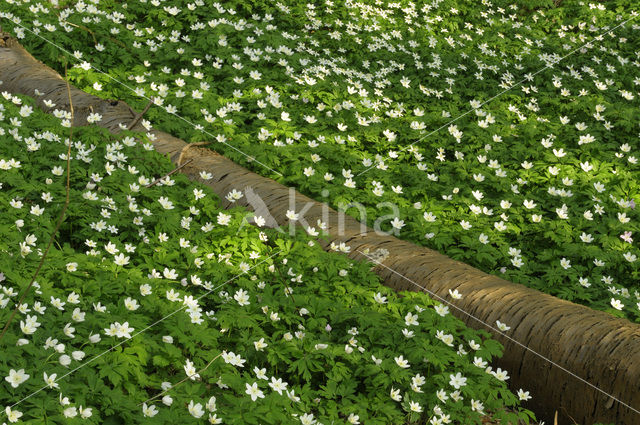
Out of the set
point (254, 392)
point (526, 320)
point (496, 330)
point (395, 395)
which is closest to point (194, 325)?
point (254, 392)

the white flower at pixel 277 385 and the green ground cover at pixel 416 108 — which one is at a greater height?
the white flower at pixel 277 385

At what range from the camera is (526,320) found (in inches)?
156

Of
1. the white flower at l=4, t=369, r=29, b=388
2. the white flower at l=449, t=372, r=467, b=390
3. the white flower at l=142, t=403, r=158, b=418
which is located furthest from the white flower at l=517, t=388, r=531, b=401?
the white flower at l=4, t=369, r=29, b=388

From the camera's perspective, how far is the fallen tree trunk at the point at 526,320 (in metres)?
3.57

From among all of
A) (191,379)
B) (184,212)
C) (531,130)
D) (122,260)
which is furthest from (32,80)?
(531,130)

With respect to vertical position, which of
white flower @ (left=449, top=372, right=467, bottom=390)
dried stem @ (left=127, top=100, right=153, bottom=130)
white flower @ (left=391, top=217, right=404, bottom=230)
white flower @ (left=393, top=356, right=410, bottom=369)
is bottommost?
dried stem @ (left=127, top=100, right=153, bottom=130)

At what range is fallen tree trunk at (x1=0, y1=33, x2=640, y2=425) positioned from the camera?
3.57 metres

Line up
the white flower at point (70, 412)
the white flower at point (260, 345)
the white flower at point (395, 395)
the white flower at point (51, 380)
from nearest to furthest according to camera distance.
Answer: the white flower at point (70, 412), the white flower at point (51, 380), the white flower at point (395, 395), the white flower at point (260, 345)

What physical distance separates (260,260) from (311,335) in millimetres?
870

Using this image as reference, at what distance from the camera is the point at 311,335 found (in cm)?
358

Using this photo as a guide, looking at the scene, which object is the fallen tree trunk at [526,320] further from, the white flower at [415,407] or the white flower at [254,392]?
the white flower at [254,392]

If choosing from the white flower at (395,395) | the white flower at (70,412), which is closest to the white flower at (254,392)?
the white flower at (395,395)

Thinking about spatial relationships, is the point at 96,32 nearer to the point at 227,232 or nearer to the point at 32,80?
the point at 32,80

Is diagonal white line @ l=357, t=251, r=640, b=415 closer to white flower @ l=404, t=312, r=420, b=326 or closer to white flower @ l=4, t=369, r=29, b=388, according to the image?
white flower @ l=404, t=312, r=420, b=326
